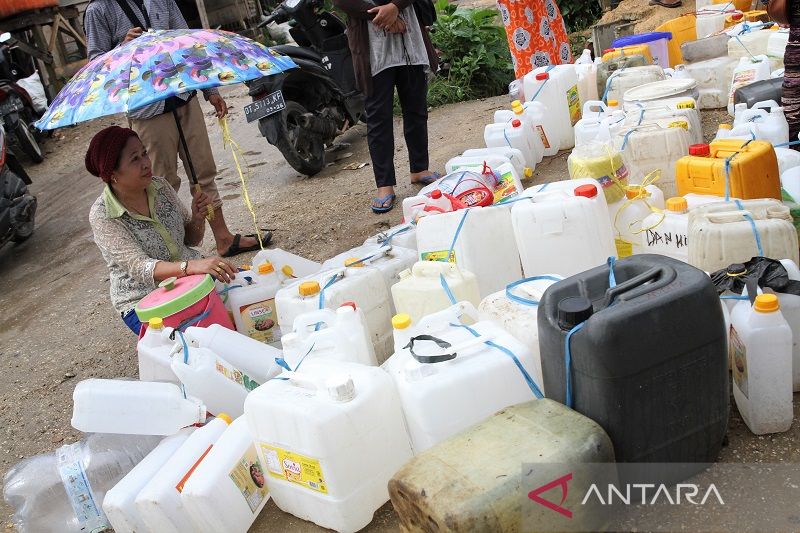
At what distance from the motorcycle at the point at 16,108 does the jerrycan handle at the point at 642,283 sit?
7.85m

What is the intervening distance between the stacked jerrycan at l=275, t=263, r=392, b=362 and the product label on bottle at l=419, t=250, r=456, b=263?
22 cm

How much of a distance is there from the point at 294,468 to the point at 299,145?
4.43 meters

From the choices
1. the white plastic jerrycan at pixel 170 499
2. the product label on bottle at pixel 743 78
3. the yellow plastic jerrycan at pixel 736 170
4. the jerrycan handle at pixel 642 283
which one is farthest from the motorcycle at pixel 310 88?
the jerrycan handle at pixel 642 283

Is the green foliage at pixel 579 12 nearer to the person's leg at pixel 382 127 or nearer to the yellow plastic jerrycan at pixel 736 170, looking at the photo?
the person's leg at pixel 382 127

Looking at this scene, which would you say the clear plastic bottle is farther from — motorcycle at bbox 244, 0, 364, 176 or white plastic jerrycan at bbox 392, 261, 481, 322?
motorcycle at bbox 244, 0, 364, 176

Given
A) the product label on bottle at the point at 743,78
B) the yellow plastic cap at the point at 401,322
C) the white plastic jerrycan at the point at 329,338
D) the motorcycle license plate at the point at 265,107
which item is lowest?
the white plastic jerrycan at the point at 329,338

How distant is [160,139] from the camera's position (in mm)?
4656

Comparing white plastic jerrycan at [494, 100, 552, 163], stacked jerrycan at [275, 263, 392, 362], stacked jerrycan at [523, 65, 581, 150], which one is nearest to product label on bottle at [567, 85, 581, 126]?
stacked jerrycan at [523, 65, 581, 150]

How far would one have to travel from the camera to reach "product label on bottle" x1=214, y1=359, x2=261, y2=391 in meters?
3.04

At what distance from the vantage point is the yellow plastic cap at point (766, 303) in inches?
93.4

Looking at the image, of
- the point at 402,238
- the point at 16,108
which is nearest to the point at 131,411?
the point at 402,238

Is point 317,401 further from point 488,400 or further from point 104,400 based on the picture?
point 104,400

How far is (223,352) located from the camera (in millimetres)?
3281

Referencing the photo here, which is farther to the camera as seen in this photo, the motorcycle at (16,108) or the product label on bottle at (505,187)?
the motorcycle at (16,108)
